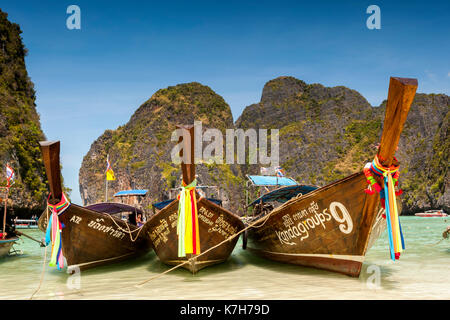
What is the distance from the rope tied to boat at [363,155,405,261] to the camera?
15.8ft

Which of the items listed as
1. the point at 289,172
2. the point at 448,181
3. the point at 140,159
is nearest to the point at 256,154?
the point at 289,172

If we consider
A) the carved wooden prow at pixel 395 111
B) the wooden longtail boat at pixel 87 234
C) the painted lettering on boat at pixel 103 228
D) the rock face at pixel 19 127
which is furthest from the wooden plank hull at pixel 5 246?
the rock face at pixel 19 127

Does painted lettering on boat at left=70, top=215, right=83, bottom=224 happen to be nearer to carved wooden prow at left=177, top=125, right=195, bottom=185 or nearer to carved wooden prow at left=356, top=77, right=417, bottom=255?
carved wooden prow at left=177, top=125, right=195, bottom=185

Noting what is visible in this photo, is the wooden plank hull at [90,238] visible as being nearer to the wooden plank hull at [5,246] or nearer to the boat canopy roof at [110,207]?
the boat canopy roof at [110,207]

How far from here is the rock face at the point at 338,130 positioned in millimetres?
81750

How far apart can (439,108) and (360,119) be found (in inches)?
862

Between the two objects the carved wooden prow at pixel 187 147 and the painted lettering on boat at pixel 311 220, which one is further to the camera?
the painted lettering on boat at pixel 311 220

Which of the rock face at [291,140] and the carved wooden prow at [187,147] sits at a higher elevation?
the rock face at [291,140]

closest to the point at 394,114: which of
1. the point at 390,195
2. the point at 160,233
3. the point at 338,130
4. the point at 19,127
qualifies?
the point at 390,195

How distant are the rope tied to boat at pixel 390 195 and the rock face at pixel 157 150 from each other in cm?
6116

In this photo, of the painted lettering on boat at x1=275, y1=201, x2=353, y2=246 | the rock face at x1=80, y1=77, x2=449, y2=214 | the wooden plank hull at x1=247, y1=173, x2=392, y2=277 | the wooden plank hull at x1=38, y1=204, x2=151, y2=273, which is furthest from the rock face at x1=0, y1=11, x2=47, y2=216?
the wooden plank hull at x1=247, y1=173, x2=392, y2=277

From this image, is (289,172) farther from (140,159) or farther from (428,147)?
(140,159)

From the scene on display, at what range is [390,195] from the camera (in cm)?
500

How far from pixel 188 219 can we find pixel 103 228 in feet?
8.52
